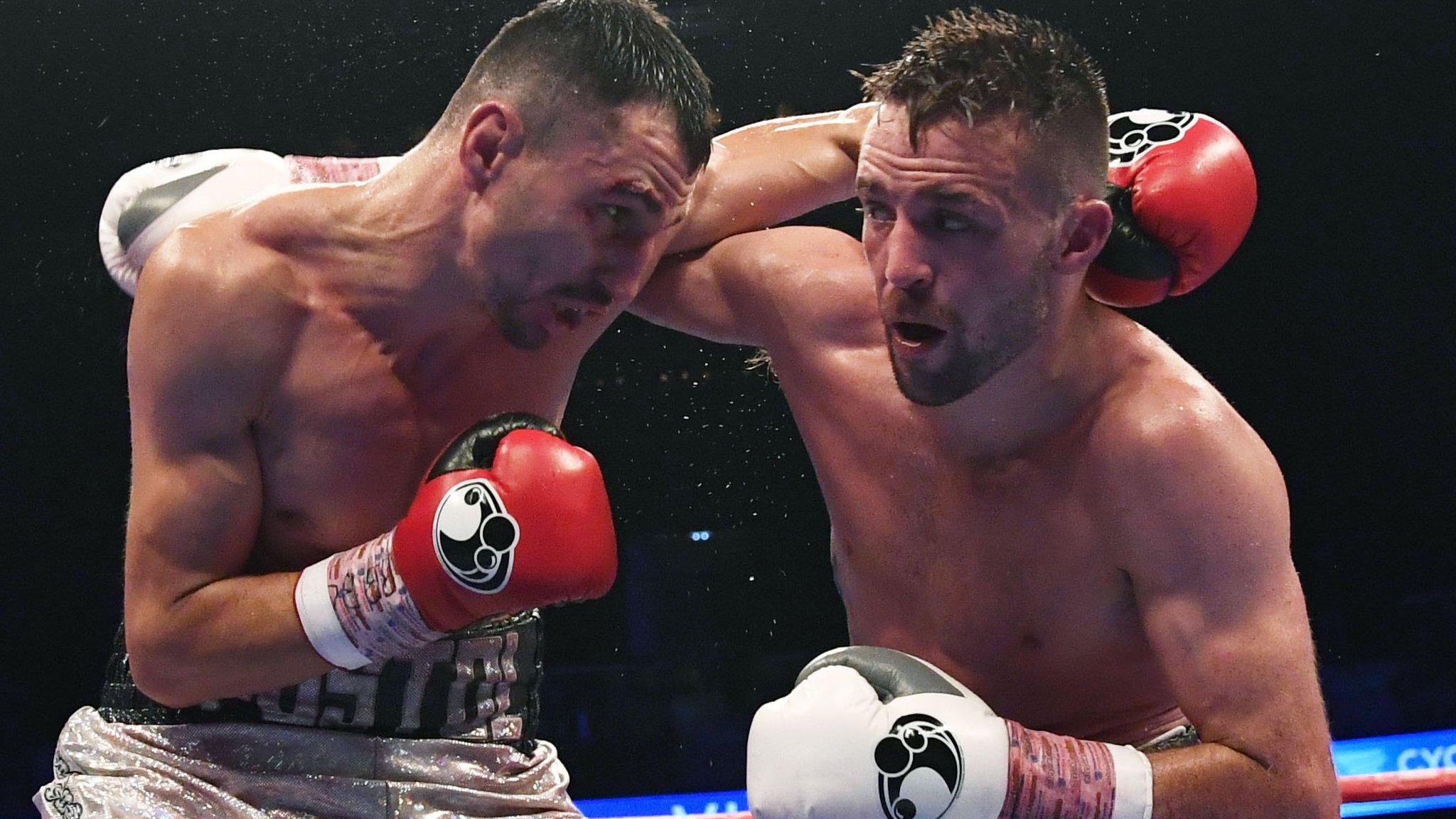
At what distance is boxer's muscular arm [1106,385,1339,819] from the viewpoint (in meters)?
1.45

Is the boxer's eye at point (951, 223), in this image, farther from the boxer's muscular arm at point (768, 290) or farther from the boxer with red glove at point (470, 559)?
the boxer with red glove at point (470, 559)

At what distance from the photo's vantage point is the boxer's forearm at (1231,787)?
4.67ft

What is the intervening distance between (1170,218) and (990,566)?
0.48 metres

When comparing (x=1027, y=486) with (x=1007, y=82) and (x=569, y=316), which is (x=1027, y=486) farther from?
(x=569, y=316)

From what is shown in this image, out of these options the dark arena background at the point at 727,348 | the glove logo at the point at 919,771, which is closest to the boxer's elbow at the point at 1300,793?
the glove logo at the point at 919,771

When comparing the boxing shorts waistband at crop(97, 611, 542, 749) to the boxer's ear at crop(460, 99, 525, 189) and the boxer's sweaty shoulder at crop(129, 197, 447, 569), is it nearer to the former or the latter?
the boxer's sweaty shoulder at crop(129, 197, 447, 569)

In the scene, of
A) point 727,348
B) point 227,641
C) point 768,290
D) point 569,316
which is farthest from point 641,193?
point 727,348

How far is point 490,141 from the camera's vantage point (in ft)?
5.42

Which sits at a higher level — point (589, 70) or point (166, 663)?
point (589, 70)

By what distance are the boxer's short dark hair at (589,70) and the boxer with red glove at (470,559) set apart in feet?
1.34

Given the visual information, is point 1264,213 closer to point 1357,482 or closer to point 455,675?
point 1357,482

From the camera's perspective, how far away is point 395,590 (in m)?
1.49

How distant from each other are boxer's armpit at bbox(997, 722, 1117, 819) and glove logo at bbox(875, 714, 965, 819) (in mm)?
65

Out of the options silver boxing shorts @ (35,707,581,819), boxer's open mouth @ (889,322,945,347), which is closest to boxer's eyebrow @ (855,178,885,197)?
boxer's open mouth @ (889,322,945,347)
